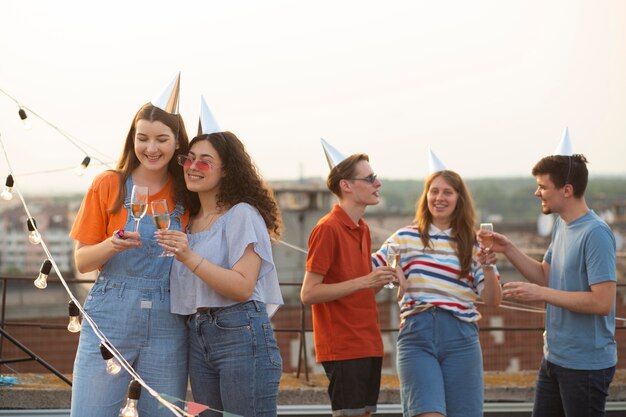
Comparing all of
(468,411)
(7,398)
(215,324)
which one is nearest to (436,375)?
(468,411)

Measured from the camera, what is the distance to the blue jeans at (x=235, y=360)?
323cm

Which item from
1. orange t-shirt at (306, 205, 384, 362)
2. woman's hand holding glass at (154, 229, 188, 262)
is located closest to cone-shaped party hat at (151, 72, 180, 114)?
woman's hand holding glass at (154, 229, 188, 262)

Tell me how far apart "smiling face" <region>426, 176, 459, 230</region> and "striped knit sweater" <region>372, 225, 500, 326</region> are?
2.6 inches

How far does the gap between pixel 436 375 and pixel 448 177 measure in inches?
33.9

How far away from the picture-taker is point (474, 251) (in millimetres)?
4164

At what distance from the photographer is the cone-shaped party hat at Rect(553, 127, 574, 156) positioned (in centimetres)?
409

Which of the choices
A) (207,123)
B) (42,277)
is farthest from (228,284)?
(42,277)

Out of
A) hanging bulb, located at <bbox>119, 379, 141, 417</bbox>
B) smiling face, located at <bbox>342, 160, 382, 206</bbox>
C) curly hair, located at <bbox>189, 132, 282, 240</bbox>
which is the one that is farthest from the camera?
smiling face, located at <bbox>342, 160, 382, 206</bbox>

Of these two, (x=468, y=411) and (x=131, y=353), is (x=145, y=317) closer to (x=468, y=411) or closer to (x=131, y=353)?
(x=131, y=353)

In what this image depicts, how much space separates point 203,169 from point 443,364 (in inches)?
54.5

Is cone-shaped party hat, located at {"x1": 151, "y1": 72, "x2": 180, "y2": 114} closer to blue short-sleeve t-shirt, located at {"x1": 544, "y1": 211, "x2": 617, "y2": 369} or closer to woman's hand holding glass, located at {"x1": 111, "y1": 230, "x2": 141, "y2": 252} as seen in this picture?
woman's hand holding glass, located at {"x1": 111, "y1": 230, "x2": 141, "y2": 252}

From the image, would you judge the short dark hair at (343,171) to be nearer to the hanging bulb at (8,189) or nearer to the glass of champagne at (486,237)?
the glass of champagne at (486,237)

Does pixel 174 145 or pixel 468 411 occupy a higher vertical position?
pixel 174 145

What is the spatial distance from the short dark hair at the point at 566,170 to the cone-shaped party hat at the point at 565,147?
32mm
